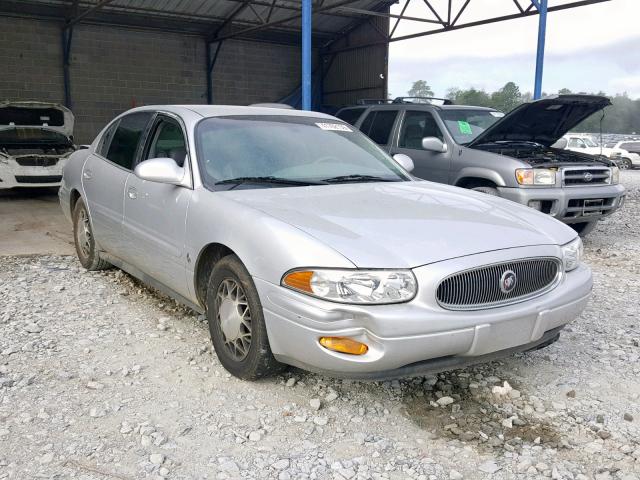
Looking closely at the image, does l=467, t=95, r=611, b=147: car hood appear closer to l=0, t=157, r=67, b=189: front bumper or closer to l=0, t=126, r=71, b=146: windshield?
l=0, t=157, r=67, b=189: front bumper

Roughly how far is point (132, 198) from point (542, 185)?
4.41 m

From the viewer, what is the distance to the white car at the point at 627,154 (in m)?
24.7

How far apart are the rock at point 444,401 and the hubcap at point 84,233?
11.7 feet

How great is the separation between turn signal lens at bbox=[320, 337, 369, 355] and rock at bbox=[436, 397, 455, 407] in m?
0.72

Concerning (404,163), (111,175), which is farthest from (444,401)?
(111,175)

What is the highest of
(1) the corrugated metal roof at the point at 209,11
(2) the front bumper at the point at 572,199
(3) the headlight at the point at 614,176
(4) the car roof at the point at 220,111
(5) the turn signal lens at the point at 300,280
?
(1) the corrugated metal roof at the point at 209,11

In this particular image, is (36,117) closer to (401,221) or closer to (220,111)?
(220,111)

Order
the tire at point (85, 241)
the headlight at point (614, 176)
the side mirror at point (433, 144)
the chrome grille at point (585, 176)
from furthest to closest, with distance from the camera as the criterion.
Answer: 1. the headlight at point (614, 176)
2. the side mirror at point (433, 144)
3. the chrome grille at point (585, 176)
4. the tire at point (85, 241)

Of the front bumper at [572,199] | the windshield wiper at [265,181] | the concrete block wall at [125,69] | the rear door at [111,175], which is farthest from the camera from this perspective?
the concrete block wall at [125,69]

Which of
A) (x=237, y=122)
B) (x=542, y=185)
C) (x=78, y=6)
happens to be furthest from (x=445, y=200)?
(x=78, y=6)

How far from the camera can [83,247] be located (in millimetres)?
5473

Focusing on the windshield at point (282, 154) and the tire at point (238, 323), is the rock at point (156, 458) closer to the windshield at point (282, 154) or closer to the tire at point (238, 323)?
the tire at point (238, 323)

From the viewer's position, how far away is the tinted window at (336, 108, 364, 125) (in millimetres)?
8699

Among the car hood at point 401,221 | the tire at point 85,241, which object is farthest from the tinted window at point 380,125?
the car hood at point 401,221
